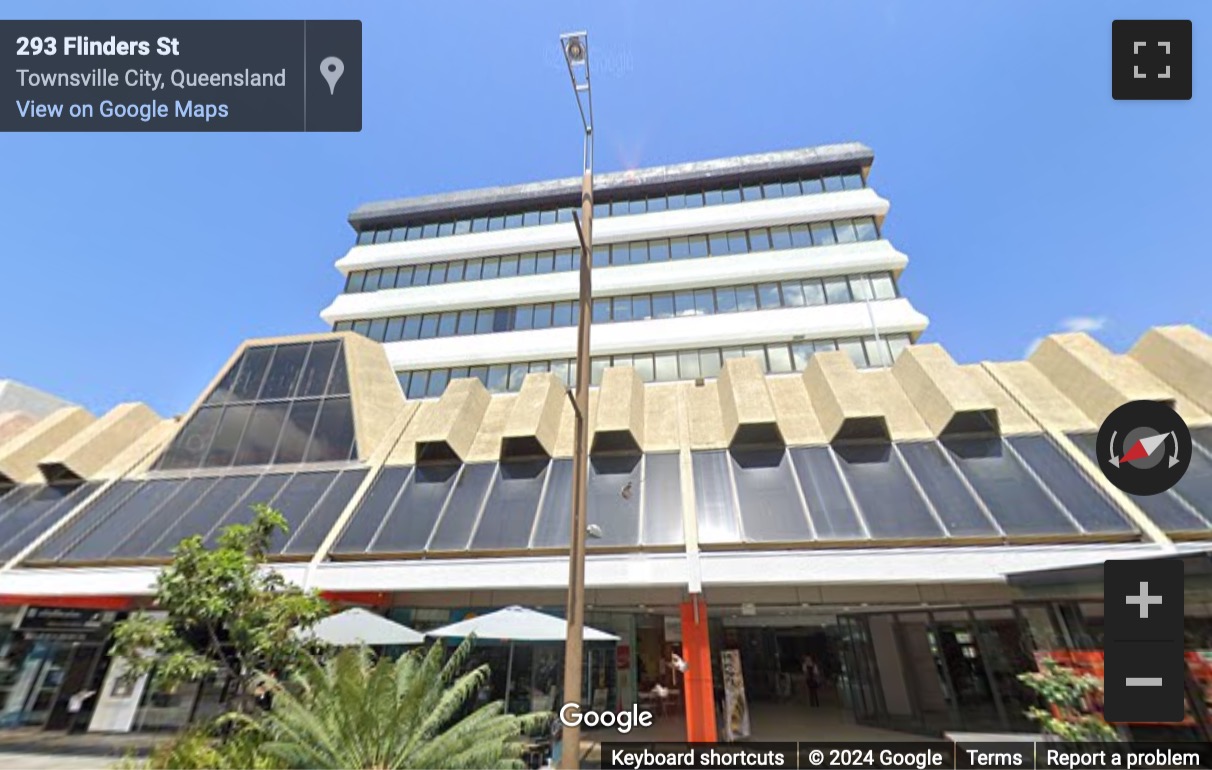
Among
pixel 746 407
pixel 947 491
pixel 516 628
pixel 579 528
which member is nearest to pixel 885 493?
pixel 947 491

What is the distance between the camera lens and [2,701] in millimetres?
14164

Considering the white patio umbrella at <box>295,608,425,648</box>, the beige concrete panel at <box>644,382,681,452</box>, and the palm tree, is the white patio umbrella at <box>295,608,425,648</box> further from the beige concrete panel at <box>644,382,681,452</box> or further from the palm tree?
the beige concrete panel at <box>644,382,681,452</box>

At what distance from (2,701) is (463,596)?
1255 cm

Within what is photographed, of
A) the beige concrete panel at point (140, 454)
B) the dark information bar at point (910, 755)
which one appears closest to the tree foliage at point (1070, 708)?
the dark information bar at point (910, 755)

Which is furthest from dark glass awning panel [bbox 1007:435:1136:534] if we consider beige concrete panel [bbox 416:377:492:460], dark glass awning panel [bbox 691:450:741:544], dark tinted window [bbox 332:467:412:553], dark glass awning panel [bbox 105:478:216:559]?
dark glass awning panel [bbox 105:478:216:559]

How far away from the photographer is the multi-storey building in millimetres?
28031

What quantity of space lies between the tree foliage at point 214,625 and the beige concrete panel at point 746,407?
10848 mm

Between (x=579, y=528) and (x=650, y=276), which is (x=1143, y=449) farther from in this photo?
(x=650, y=276)

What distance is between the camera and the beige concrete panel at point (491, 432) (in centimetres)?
1582

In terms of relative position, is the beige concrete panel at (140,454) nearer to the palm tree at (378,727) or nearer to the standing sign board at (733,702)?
the palm tree at (378,727)

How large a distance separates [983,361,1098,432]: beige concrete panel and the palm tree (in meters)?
14.8

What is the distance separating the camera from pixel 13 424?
20141mm

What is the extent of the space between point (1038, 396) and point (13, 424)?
34782 millimetres

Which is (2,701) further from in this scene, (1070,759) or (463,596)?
(1070,759)
